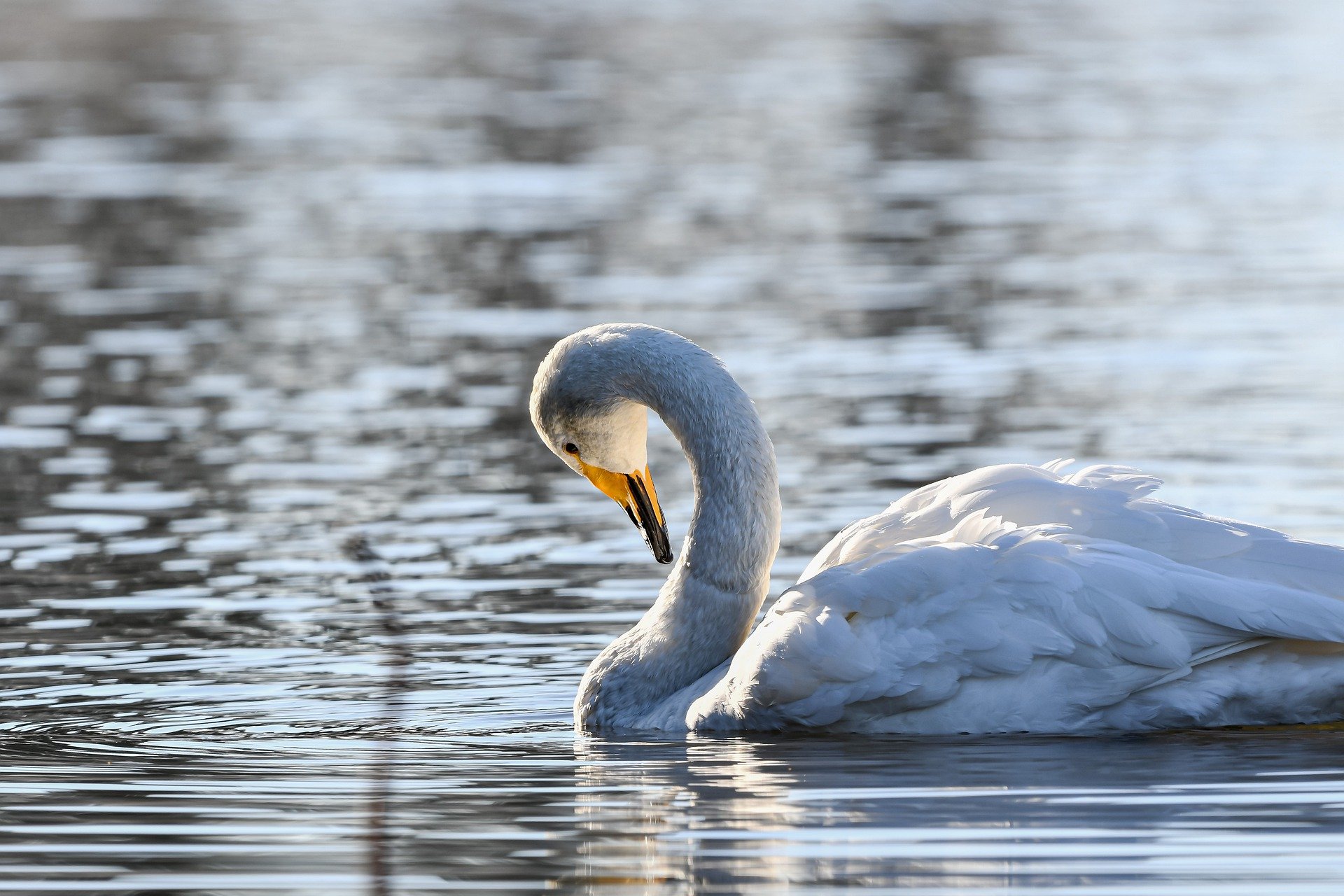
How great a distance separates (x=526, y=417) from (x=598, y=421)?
6764 millimetres

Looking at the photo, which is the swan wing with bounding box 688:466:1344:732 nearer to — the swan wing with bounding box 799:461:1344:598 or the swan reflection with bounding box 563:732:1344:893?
the swan wing with bounding box 799:461:1344:598

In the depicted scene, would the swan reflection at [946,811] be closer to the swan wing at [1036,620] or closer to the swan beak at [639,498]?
the swan wing at [1036,620]

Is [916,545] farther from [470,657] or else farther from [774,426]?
[774,426]

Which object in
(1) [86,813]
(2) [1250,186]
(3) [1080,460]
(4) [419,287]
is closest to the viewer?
(1) [86,813]

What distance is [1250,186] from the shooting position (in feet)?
85.1

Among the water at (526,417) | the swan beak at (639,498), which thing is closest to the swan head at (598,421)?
the swan beak at (639,498)

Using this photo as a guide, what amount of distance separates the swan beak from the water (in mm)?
740

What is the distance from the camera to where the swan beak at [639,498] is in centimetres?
959

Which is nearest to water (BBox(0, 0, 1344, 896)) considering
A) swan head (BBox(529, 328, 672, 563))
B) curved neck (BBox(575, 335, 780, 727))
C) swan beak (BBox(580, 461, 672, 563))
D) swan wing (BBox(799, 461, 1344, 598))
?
curved neck (BBox(575, 335, 780, 727))

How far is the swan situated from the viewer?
7.98 meters

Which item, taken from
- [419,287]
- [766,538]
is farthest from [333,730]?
[419,287]

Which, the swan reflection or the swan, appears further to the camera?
the swan

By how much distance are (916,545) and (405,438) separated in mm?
7333

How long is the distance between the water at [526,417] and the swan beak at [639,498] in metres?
0.74
